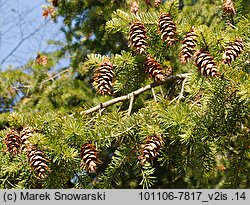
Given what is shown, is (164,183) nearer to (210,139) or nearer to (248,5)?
(248,5)

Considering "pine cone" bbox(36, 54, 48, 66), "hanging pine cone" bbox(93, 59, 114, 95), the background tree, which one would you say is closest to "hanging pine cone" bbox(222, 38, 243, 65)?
the background tree

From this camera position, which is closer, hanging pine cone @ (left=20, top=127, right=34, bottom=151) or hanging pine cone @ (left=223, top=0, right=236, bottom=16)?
hanging pine cone @ (left=20, top=127, right=34, bottom=151)

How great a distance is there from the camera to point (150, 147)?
1.12 metres

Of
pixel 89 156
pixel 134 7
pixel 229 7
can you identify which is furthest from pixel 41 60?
pixel 89 156

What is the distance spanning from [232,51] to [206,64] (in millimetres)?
85

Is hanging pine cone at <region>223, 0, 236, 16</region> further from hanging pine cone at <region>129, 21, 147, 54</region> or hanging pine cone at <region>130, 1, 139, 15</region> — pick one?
hanging pine cone at <region>130, 1, 139, 15</region>

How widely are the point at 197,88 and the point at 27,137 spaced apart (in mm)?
483

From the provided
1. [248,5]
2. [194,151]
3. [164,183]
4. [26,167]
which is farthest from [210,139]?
[164,183]

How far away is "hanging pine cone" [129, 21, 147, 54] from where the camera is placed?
128 centimetres

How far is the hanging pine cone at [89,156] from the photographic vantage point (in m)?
1.13

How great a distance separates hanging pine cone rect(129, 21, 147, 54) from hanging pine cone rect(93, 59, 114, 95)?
4.2 inches

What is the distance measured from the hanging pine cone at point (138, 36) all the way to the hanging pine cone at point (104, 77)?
11 cm

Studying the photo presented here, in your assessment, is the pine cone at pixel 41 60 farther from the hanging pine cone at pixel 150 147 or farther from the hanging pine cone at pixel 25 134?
the hanging pine cone at pixel 150 147

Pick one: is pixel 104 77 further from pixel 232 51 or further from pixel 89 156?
pixel 232 51
